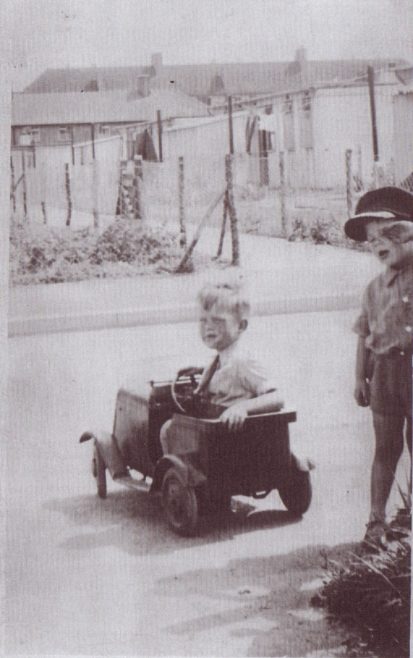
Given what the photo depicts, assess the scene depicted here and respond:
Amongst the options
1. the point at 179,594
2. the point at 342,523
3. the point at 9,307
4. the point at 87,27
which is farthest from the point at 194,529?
the point at 87,27

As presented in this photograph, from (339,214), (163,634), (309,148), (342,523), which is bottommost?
(163,634)

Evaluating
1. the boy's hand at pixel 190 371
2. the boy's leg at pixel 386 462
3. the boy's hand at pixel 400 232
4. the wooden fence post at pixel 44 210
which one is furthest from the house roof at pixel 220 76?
the boy's leg at pixel 386 462

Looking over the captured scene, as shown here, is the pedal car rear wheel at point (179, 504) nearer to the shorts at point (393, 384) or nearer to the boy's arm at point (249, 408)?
the boy's arm at point (249, 408)

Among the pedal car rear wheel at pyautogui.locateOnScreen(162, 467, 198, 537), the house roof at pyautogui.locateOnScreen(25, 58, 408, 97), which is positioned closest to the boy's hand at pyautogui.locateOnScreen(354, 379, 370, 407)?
the pedal car rear wheel at pyautogui.locateOnScreen(162, 467, 198, 537)

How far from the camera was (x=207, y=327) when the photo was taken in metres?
1.77

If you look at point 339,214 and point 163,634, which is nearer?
point 163,634

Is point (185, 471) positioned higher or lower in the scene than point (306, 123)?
lower

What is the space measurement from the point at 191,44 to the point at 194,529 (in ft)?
3.25

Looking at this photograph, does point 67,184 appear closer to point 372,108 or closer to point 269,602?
point 372,108

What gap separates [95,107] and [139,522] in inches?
34.4

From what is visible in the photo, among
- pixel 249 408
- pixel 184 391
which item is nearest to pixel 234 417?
pixel 249 408

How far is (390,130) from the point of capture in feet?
6.01

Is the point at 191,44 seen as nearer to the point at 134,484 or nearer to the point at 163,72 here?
the point at 163,72

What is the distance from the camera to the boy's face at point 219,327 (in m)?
1.76
